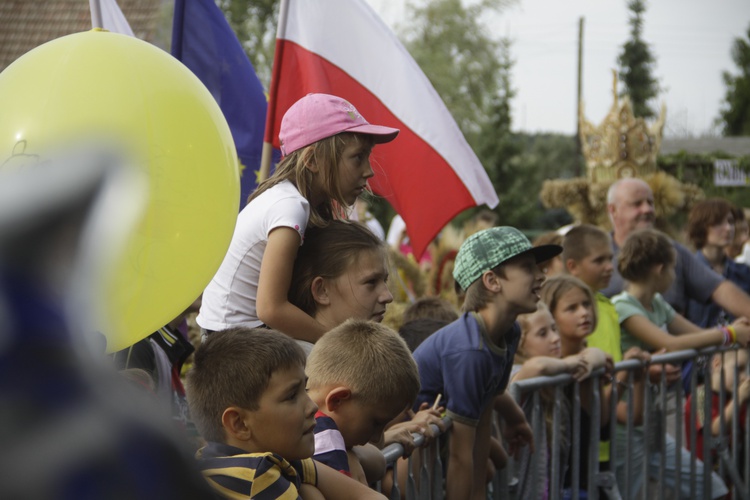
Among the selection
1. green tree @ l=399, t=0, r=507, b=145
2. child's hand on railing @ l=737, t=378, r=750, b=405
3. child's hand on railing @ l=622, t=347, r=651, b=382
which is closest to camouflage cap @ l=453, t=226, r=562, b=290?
child's hand on railing @ l=622, t=347, r=651, b=382

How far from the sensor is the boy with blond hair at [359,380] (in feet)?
8.63

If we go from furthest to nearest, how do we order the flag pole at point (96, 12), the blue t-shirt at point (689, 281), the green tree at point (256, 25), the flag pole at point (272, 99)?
the green tree at point (256, 25) → the blue t-shirt at point (689, 281) → the flag pole at point (272, 99) → the flag pole at point (96, 12)

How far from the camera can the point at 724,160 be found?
27.5 m

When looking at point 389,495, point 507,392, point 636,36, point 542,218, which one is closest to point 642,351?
point 507,392

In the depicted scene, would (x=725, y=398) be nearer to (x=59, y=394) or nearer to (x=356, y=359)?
(x=356, y=359)

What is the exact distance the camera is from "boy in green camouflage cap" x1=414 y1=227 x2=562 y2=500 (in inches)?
141

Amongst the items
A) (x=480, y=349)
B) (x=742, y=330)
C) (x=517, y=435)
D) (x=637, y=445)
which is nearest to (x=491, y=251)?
(x=480, y=349)

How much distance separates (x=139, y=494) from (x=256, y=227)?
8.43 ft

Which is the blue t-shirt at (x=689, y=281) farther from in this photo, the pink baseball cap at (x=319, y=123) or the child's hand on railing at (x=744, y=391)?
the pink baseball cap at (x=319, y=123)

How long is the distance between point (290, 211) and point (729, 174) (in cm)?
Result: 2436

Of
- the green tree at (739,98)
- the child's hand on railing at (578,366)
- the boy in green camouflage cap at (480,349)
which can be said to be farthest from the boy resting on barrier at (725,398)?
the green tree at (739,98)

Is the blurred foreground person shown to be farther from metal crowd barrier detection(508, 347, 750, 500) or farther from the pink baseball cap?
metal crowd barrier detection(508, 347, 750, 500)

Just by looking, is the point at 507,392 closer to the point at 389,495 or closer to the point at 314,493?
the point at 389,495

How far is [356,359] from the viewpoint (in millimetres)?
2658
